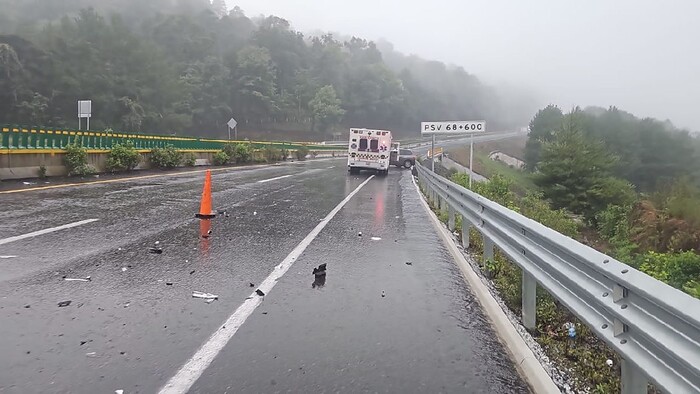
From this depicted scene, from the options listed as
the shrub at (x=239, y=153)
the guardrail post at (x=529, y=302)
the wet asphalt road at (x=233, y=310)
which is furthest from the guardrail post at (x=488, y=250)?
the shrub at (x=239, y=153)

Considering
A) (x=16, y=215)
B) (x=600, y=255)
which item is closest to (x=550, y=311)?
(x=600, y=255)

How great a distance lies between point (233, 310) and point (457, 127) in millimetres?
16268

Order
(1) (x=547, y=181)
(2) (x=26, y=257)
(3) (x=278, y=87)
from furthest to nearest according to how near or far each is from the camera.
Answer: (3) (x=278, y=87) → (1) (x=547, y=181) → (2) (x=26, y=257)

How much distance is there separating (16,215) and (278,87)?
121258 millimetres

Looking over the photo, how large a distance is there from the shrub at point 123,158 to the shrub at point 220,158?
9400 mm

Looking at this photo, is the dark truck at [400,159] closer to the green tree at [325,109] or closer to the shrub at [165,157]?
the shrub at [165,157]

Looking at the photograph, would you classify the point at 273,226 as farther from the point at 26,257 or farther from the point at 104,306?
the point at 104,306

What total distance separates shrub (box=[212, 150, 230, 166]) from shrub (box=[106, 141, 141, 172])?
30.8 ft

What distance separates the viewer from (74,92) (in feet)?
236

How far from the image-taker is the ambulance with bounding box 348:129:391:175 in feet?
101

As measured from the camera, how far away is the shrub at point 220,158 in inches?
1283

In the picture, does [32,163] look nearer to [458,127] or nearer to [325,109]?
[458,127]

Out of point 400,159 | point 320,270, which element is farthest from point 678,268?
point 400,159

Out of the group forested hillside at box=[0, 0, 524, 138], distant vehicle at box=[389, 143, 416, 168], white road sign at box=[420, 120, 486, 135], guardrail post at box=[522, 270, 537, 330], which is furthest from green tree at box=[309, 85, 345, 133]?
guardrail post at box=[522, 270, 537, 330]
